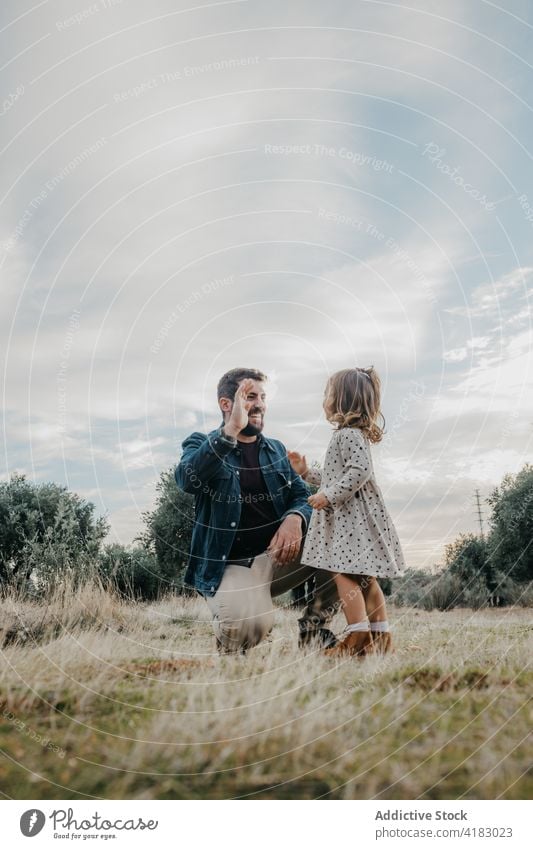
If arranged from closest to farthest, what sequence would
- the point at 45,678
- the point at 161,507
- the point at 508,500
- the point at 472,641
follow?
the point at 45,678
the point at 472,641
the point at 161,507
the point at 508,500

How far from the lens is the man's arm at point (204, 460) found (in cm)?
567

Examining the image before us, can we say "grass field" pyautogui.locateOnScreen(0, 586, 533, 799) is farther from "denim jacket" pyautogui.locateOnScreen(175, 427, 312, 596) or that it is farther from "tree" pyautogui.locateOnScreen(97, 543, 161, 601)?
"tree" pyautogui.locateOnScreen(97, 543, 161, 601)

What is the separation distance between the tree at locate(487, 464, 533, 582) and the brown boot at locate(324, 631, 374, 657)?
1124 centimetres

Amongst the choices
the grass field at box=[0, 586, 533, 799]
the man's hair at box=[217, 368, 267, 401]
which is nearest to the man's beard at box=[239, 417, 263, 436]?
the man's hair at box=[217, 368, 267, 401]

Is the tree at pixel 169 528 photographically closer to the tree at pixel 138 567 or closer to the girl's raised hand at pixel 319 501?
the tree at pixel 138 567

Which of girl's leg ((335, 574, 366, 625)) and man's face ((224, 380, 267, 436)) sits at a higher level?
man's face ((224, 380, 267, 436))

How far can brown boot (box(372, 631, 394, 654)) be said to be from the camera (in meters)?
5.02

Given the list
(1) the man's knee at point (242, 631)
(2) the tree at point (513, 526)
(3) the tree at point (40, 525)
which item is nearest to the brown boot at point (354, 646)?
(1) the man's knee at point (242, 631)

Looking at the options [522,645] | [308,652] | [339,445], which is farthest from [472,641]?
[339,445]

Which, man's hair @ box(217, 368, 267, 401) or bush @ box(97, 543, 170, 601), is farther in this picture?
bush @ box(97, 543, 170, 601)

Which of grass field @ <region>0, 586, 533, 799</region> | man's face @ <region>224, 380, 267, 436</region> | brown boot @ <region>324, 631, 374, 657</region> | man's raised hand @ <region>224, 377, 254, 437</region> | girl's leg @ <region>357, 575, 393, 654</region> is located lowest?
grass field @ <region>0, 586, 533, 799</region>

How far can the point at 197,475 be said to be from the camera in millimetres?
5852
